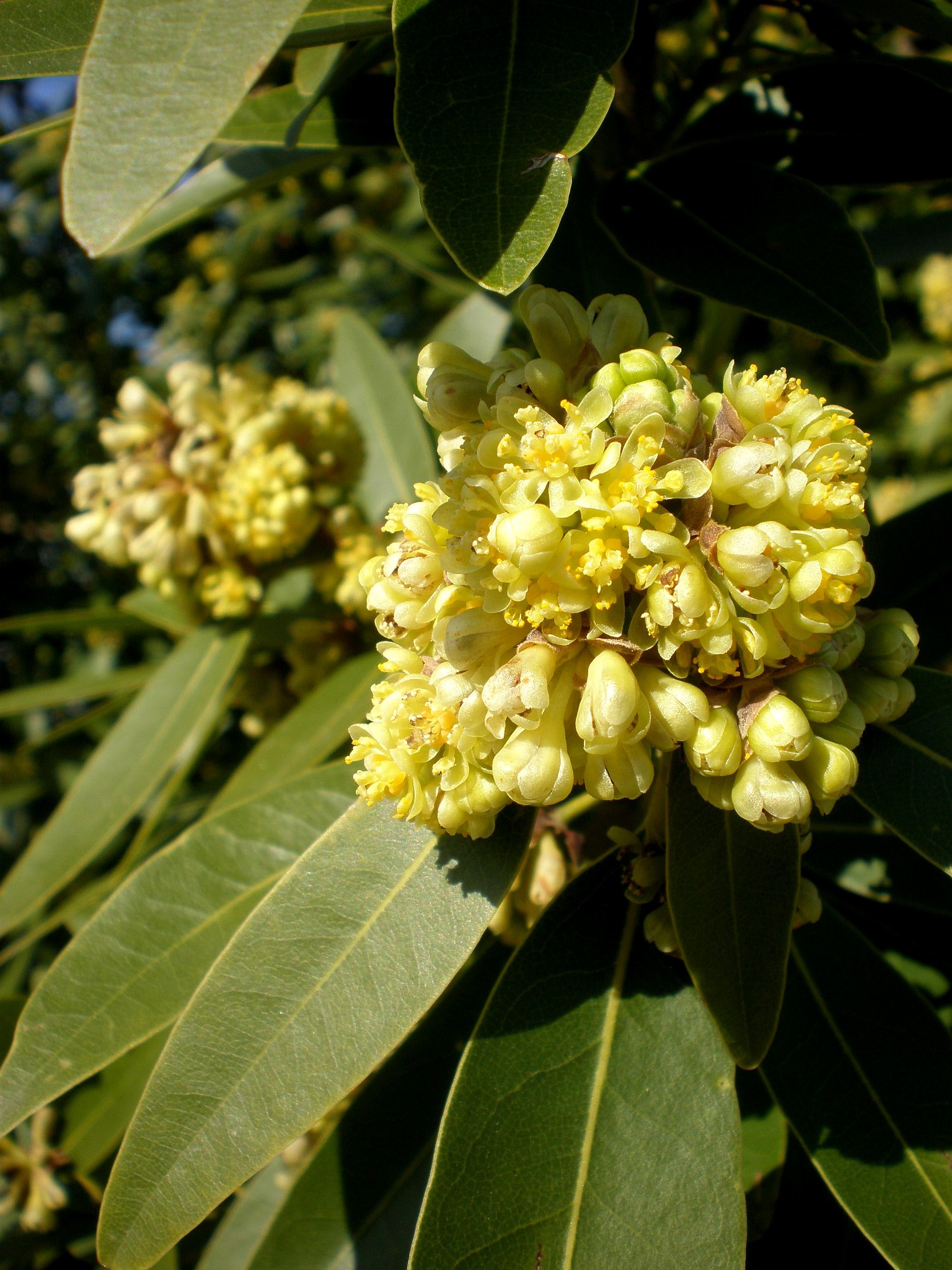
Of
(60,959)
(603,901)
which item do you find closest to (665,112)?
(603,901)

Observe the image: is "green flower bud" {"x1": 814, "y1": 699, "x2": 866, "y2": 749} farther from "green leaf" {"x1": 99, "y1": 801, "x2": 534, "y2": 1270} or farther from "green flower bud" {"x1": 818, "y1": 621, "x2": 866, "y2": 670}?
"green leaf" {"x1": 99, "y1": 801, "x2": 534, "y2": 1270}

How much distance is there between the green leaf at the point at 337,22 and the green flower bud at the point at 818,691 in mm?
1293

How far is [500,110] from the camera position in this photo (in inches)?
52.5

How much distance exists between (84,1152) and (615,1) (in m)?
Answer: 3.08

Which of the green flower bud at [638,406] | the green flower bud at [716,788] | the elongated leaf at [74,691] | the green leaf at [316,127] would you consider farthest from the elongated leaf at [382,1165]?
the green leaf at [316,127]

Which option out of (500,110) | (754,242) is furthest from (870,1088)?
(500,110)

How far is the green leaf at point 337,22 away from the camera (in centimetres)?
160

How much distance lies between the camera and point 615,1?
4.50 ft

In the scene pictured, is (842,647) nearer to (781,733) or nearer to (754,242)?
(781,733)

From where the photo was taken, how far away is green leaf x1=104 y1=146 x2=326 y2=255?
213 centimetres

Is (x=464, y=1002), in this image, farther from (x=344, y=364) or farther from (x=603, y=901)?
(x=344, y=364)

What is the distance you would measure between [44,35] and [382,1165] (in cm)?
218

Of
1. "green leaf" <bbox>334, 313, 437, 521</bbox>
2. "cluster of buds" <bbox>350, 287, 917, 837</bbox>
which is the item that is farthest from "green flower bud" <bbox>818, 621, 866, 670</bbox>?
"green leaf" <bbox>334, 313, 437, 521</bbox>

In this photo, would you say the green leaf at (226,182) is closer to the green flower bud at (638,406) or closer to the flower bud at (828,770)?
the green flower bud at (638,406)
